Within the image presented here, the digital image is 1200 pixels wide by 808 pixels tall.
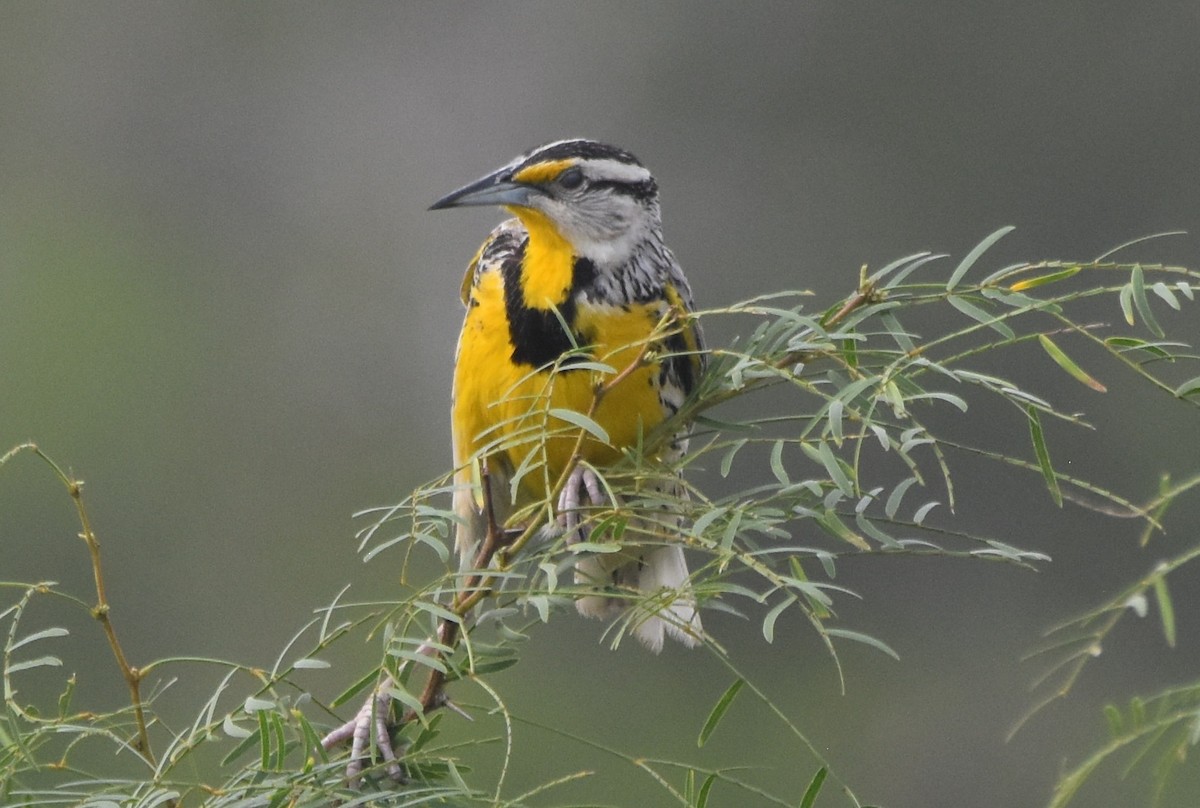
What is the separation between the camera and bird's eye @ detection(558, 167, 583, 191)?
7.24 ft

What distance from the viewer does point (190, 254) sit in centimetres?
1076

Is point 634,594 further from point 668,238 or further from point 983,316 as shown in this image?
point 668,238

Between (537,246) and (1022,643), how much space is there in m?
6.28

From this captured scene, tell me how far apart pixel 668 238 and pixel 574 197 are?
6.18 meters

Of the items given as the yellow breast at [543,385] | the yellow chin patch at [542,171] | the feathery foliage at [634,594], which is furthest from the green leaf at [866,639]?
the yellow chin patch at [542,171]

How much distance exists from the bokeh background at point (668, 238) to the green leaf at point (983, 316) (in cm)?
591

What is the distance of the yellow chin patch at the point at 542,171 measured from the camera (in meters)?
2.18

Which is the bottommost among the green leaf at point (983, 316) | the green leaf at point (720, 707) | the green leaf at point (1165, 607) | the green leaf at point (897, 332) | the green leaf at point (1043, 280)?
the green leaf at point (720, 707)

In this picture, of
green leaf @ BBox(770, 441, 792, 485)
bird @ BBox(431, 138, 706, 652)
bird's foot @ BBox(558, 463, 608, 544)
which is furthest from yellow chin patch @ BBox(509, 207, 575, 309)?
green leaf @ BBox(770, 441, 792, 485)

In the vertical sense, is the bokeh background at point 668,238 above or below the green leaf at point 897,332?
below

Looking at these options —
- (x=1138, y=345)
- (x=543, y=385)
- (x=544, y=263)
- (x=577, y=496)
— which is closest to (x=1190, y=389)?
(x=1138, y=345)

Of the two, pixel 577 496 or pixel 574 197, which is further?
pixel 574 197

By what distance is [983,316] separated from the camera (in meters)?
1.20

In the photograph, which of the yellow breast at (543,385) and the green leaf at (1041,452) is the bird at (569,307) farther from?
the green leaf at (1041,452)
